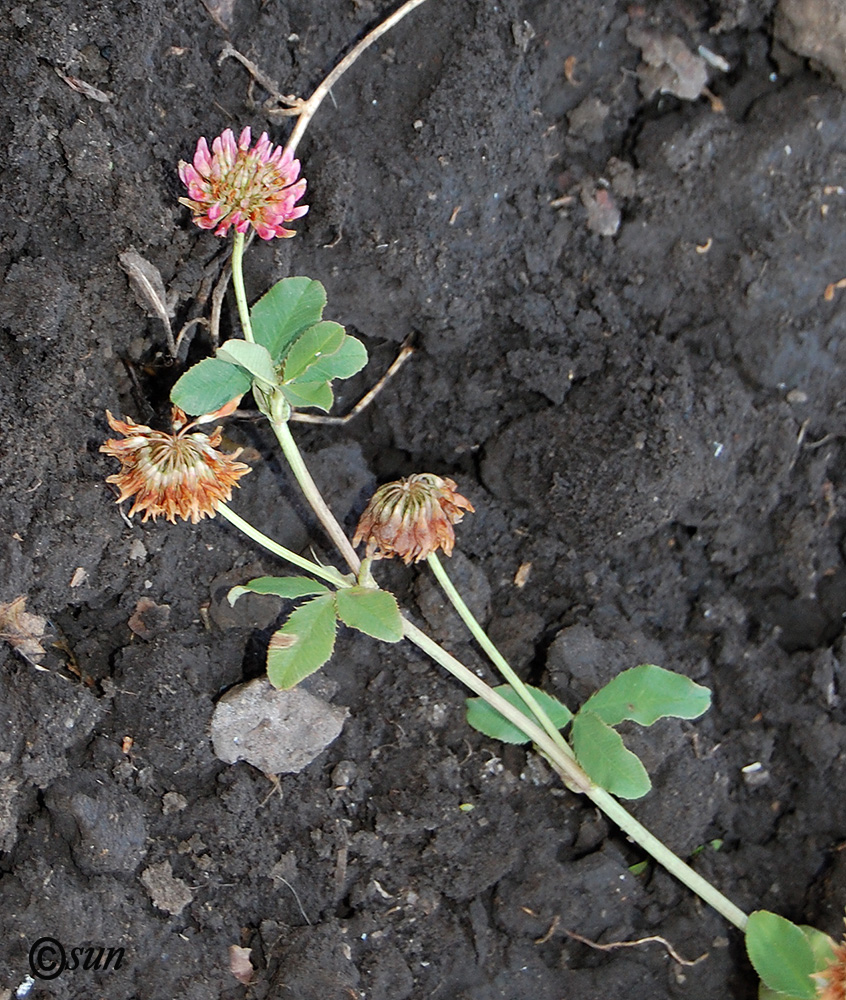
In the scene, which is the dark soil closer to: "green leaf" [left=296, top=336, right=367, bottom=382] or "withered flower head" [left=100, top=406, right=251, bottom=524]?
"withered flower head" [left=100, top=406, right=251, bottom=524]

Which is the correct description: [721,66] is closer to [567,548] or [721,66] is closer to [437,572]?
[567,548]

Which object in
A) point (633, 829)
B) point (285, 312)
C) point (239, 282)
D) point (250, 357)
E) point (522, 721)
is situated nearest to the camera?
point (250, 357)

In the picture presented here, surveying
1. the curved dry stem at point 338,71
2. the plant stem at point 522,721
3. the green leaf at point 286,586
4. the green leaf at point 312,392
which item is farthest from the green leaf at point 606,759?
the curved dry stem at point 338,71

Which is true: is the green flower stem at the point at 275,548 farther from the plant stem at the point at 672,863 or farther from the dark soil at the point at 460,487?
the plant stem at the point at 672,863

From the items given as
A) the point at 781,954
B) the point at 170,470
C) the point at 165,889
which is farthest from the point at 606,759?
the point at 170,470

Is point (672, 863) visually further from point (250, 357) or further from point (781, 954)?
point (250, 357)

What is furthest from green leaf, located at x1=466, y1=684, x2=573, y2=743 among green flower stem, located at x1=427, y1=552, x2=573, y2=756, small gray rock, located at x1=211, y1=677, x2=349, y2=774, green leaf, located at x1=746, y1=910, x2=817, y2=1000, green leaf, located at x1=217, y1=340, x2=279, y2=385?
green leaf, located at x1=217, y1=340, x2=279, y2=385
